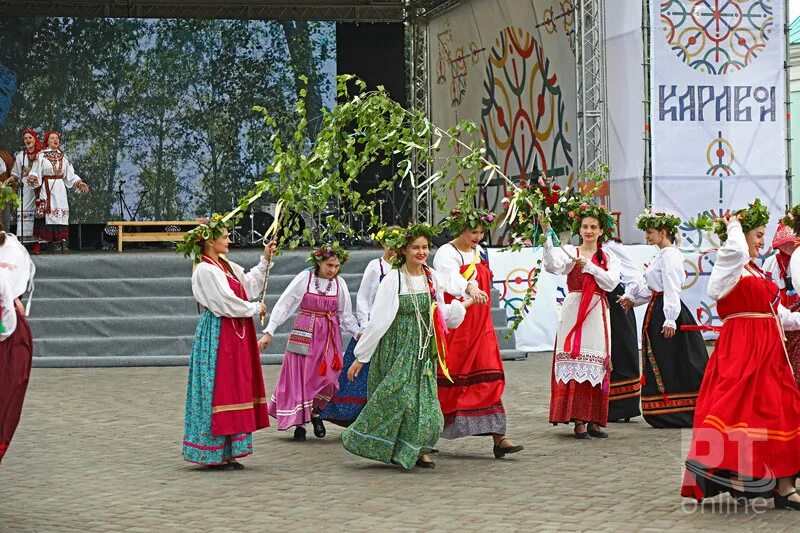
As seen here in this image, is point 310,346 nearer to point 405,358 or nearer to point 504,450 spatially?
point 405,358

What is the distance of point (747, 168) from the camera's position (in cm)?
1518

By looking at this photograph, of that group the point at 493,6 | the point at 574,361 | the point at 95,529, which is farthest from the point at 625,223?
the point at 95,529

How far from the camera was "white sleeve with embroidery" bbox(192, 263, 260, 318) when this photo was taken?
7.44 metres

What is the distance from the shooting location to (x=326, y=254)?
8.88 meters

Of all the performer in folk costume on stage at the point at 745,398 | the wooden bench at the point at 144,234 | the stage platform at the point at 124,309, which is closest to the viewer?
the performer in folk costume on stage at the point at 745,398

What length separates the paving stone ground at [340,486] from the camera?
19.2 feet

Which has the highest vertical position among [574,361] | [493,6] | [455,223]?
[493,6]

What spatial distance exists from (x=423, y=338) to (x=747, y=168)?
8.87m

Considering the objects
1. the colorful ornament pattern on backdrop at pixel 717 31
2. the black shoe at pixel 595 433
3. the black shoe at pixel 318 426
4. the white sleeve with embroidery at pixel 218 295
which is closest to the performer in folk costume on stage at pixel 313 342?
the black shoe at pixel 318 426

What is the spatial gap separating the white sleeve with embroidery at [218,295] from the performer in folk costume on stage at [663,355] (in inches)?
121

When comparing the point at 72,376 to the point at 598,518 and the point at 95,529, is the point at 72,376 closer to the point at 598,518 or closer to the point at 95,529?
the point at 95,529

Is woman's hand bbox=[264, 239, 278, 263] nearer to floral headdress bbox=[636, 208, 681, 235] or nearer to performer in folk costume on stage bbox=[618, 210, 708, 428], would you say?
performer in folk costume on stage bbox=[618, 210, 708, 428]

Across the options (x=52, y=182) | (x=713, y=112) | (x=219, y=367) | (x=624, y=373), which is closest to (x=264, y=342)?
(x=219, y=367)

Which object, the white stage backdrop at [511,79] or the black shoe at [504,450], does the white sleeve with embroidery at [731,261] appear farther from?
the white stage backdrop at [511,79]
